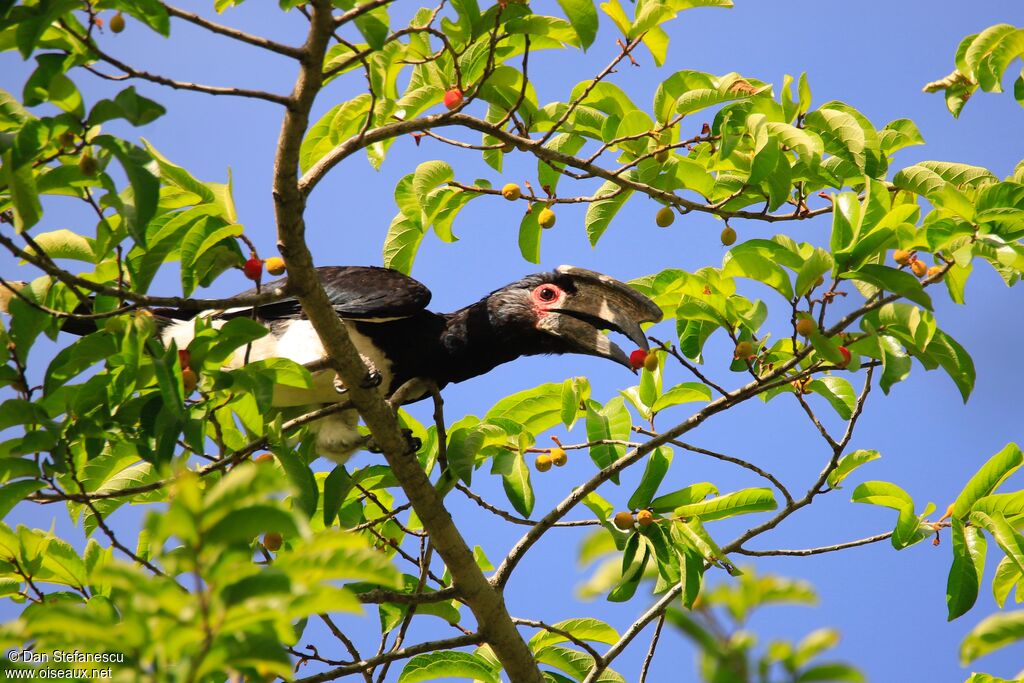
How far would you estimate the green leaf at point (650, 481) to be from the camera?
3744 millimetres

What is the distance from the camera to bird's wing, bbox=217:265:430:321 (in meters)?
5.13

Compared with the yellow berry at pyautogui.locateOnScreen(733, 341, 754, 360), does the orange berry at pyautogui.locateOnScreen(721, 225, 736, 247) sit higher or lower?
higher

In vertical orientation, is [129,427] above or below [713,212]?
below

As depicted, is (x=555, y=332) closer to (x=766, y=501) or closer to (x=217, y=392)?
(x=766, y=501)

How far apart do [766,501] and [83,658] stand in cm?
239

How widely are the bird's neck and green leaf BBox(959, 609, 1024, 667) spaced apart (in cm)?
320

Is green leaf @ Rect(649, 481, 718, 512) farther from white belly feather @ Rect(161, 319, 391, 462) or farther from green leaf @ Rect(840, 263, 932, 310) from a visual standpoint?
white belly feather @ Rect(161, 319, 391, 462)

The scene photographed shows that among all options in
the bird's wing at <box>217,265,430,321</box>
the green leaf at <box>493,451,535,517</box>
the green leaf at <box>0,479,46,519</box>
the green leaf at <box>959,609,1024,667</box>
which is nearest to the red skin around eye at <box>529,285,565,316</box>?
the bird's wing at <box>217,265,430,321</box>

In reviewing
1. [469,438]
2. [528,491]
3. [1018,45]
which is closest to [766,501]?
[528,491]

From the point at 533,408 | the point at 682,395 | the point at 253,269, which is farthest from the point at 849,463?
the point at 253,269

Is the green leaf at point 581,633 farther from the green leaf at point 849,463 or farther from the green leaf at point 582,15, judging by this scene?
the green leaf at point 582,15

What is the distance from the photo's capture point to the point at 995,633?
89.8 inches

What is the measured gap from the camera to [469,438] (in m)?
3.99

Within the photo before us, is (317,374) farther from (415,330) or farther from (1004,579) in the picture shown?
(1004,579)
